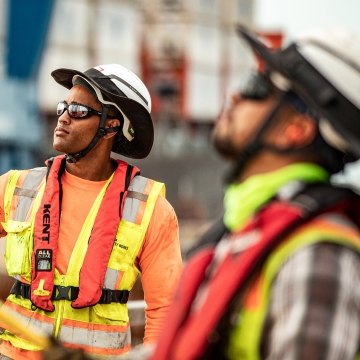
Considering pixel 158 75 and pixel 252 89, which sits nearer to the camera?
pixel 252 89

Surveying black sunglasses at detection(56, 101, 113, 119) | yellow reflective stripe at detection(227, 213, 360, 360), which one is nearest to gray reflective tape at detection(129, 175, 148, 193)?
black sunglasses at detection(56, 101, 113, 119)

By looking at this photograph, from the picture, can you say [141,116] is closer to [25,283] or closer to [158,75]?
[25,283]

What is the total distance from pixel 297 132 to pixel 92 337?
201 centimetres

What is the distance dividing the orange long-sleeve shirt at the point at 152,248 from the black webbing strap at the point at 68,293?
0.10 metres

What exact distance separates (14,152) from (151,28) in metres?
39.7

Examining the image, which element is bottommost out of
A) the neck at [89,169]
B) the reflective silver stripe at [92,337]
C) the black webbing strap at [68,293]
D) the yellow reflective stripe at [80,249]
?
the reflective silver stripe at [92,337]

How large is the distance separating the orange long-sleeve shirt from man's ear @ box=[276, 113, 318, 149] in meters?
1.94

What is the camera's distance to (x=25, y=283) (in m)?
4.01

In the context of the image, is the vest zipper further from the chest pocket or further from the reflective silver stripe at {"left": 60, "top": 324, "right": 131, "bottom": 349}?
the chest pocket

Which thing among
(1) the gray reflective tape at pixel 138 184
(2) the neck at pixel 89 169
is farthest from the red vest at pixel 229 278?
(2) the neck at pixel 89 169

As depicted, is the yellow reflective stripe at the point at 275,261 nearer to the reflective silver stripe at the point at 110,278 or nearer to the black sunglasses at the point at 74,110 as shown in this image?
the reflective silver stripe at the point at 110,278

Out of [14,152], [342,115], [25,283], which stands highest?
[342,115]

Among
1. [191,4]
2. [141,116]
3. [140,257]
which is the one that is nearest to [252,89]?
[140,257]

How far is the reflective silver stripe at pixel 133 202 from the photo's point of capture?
416 centimetres
